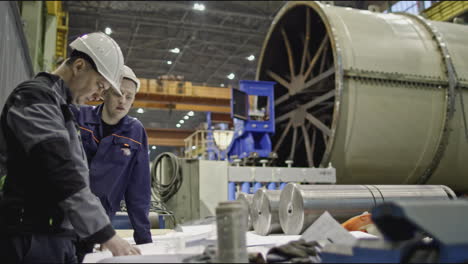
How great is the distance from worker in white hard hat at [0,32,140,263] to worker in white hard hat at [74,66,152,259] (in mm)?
692

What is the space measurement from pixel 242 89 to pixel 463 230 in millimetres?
4639

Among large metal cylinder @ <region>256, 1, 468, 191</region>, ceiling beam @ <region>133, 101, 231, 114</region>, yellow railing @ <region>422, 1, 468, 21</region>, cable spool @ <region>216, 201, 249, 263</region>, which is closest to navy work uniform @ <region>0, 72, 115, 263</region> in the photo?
cable spool @ <region>216, 201, 249, 263</region>

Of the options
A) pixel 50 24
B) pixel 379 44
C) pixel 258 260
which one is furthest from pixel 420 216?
pixel 50 24

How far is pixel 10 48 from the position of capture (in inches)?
138

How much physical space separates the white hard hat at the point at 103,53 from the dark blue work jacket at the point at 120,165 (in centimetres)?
65

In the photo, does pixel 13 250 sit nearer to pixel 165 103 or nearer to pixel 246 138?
pixel 246 138

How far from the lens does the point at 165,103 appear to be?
1228 centimetres

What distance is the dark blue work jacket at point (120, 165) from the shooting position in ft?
7.56

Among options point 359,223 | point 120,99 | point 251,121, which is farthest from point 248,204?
point 251,121

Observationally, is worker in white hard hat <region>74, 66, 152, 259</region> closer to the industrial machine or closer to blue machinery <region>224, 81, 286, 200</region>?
the industrial machine

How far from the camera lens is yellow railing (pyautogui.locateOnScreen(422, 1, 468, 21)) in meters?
7.60

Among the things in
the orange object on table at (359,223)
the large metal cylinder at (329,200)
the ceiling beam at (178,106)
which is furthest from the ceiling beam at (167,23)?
the orange object on table at (359,223)

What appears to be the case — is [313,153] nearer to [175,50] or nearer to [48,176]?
[48,176]

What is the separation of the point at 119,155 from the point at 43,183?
3.01 ft
